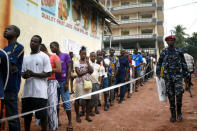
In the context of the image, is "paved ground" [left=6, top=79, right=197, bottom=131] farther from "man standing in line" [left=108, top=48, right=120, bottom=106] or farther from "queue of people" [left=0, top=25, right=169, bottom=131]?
→ "man standing in line" [left=108, top=48, right=120, bottom=106]

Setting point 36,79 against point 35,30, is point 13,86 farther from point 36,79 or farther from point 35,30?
point 35,30

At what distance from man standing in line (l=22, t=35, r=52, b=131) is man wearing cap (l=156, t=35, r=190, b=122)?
299 cm

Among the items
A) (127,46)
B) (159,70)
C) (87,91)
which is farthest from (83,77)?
(127,46)

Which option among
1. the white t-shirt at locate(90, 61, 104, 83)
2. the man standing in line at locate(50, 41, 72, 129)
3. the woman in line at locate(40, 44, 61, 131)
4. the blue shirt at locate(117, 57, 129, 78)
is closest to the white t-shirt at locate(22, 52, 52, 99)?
the woman in line at locate(40, 44, 61, 131)

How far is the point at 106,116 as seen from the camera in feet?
16.6

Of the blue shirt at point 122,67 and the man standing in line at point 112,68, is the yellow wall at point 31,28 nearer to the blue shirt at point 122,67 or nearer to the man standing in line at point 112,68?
the man standing in line at point 112,68

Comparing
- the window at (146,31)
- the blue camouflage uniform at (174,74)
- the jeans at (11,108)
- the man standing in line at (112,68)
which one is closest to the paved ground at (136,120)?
the blue camouflage uniform at (174,74)

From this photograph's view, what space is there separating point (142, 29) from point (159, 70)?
29.3 m

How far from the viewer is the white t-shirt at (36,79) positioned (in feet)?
9.44

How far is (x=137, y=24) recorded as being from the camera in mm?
31609

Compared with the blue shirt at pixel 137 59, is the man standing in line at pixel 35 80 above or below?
below

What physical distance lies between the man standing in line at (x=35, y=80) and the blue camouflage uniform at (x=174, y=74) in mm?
2991

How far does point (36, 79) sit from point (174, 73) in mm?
3238

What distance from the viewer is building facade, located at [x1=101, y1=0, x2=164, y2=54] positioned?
100 ft
